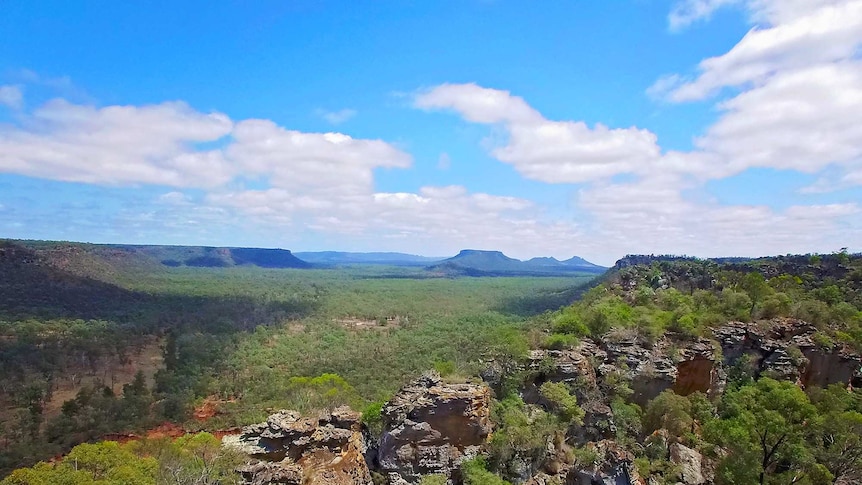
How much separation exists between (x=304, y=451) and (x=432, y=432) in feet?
20.5

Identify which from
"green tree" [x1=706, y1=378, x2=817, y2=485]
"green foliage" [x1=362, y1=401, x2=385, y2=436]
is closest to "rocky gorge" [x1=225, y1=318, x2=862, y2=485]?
"green foliage" [x1=362, y1=401, x2=385, y2=436]

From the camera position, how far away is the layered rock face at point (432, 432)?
2406cm

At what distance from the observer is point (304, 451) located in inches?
919

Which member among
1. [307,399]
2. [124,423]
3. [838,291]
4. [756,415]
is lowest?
[124,423]

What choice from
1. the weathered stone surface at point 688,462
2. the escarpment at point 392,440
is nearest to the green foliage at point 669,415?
the weathered stone surface at point 688,462

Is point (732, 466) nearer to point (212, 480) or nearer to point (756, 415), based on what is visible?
point (756, 415)

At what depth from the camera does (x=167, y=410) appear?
6112cm

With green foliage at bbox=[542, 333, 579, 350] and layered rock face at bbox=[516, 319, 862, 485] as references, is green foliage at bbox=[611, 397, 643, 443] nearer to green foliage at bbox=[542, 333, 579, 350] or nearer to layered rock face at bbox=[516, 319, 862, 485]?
layered rock face at bbox=[516, 319, 862, 485]

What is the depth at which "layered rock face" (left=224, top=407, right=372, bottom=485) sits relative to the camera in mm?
21672

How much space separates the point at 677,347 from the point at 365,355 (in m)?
58.6

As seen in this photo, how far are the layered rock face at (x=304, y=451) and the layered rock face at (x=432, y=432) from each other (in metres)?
1.68

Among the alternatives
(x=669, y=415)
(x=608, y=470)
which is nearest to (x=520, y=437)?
(x=608, y=470)

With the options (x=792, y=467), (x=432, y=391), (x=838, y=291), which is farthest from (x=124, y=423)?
(x=838, y=291)

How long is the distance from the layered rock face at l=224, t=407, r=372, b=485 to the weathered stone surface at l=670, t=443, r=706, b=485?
15.8 m
